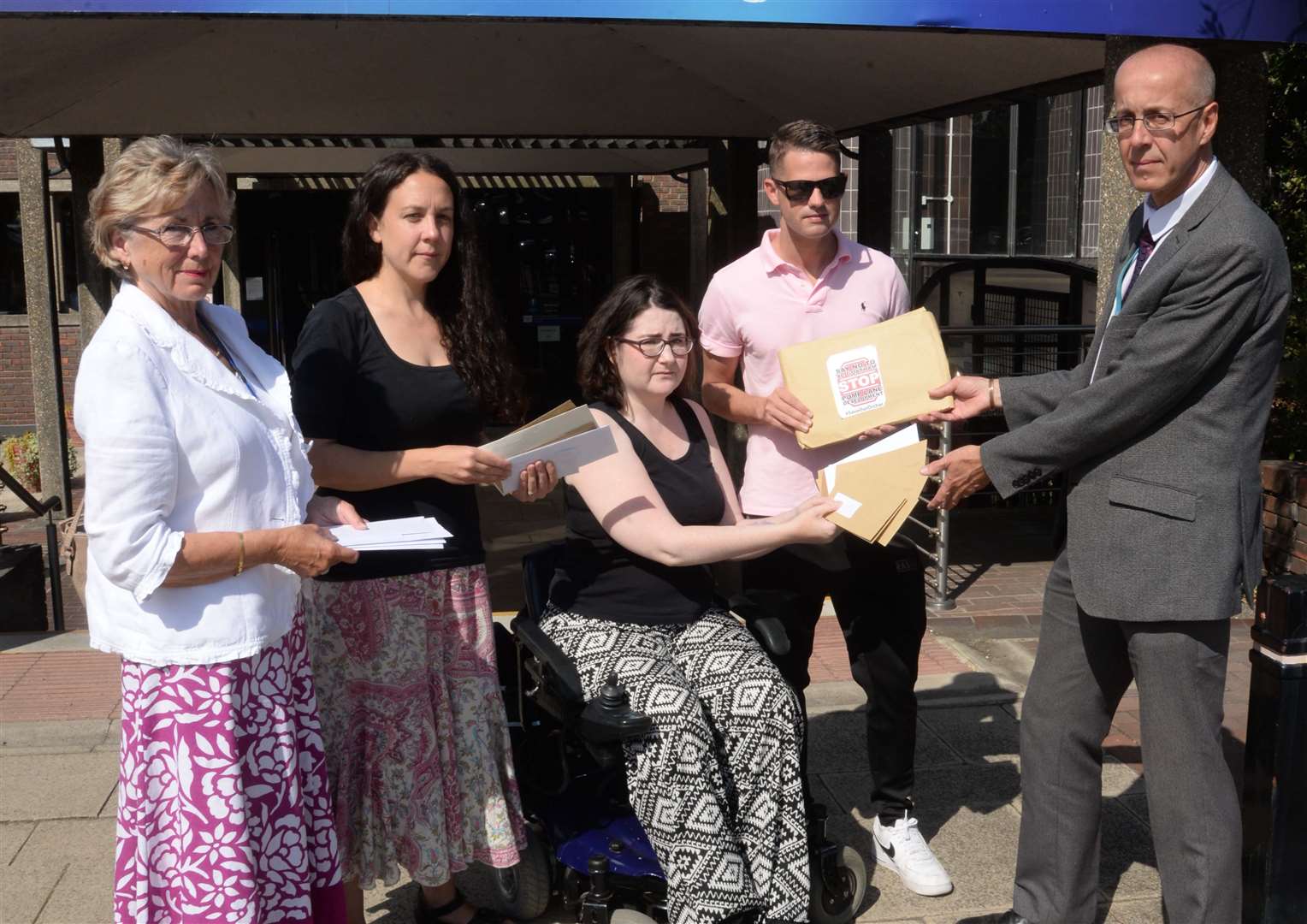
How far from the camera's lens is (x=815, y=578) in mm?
3680

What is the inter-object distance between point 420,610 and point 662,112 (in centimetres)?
453

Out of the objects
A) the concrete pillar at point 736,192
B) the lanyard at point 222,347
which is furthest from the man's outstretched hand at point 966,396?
the concrete pillar at point 736,192

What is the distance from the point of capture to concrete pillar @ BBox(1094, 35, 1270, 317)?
5.34 meters

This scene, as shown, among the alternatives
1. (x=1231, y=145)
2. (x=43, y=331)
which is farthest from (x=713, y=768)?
(x=43, y=331)

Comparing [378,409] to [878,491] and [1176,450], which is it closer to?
[878,491]

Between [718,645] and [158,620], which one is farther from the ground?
[158,620]

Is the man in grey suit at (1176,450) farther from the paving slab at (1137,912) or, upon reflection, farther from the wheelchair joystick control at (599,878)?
the wheelchair joystick control at (599,878)

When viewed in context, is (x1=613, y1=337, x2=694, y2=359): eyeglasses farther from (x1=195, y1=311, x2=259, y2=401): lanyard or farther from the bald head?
the bald head

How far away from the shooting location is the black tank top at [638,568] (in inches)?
136

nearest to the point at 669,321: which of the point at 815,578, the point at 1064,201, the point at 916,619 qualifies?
the point at 815,578

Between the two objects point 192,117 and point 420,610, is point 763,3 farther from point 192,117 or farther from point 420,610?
point 192,117

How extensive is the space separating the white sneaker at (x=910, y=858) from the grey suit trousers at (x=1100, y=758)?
364mm

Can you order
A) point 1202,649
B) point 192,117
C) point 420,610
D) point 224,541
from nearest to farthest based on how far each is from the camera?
point 224,541 < point 1202,649 < point 420,610 < point 192,117

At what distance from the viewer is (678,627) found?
3.48 meters
